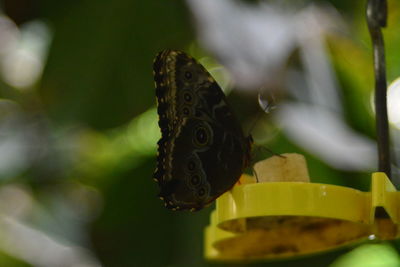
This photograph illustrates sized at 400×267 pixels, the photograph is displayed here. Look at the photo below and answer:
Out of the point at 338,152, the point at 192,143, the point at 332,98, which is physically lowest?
the point at 192,143

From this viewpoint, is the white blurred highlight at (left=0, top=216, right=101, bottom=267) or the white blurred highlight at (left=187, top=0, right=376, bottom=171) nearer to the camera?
the white blurred highlight at (left=187, top=0, right=376, bottom=171)

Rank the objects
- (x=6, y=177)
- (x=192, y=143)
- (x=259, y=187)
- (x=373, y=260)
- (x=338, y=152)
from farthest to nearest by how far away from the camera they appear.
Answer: (x=6, y=177) < (x=338, y=152) < (x=373, y=260) < (x=192, y=143) < (x=259, y=187)

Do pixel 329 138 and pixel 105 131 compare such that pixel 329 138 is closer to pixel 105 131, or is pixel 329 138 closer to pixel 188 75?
pixel 105 131

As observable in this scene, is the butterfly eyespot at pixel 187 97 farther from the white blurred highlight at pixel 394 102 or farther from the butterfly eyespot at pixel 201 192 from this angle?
the white blurred highlight at pixel 394 102

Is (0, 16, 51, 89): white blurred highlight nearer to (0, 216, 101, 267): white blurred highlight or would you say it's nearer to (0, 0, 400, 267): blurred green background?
(0, 0, 400, 267): blurred green background

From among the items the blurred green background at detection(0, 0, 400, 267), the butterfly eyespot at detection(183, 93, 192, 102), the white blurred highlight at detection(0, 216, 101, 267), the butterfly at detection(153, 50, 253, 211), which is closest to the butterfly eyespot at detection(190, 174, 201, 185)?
the butterfly at detection(153, 50, 253, 211)

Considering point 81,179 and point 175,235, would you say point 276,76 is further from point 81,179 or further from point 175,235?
point 81,179

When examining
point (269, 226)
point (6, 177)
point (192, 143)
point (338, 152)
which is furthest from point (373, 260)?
point (6, 177)
